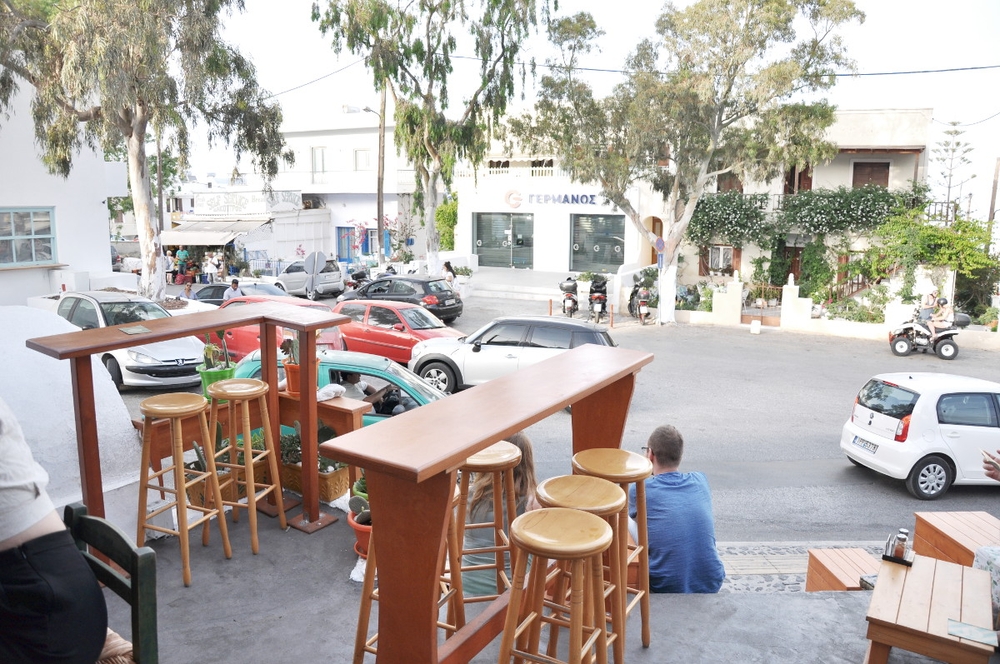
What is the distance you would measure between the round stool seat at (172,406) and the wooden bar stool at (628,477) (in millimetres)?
2403

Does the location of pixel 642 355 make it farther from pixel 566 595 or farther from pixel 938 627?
pixel 938 627

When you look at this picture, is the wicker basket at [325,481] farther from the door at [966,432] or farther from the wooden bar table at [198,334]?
the door at [966,432]

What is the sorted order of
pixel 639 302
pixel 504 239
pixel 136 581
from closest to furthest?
pixel 136 581 → pixel 639 302 → pixel 504 239

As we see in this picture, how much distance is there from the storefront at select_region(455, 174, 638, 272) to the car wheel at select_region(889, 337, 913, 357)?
14.2 meters

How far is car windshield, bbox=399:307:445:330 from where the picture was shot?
1553 cm

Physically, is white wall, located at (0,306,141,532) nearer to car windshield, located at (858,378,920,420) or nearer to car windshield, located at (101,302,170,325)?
car windshield, located at (858,378,920,420)

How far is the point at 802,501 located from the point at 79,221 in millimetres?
21662

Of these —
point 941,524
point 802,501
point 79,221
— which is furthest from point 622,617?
point 79,221

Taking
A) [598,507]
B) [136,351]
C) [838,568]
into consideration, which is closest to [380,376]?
[838,568]

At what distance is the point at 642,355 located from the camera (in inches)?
193

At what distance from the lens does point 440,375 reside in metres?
13.7

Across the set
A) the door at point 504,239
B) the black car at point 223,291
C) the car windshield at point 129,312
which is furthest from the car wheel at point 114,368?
the door at point 504,239

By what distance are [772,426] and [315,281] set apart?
18.5 meters

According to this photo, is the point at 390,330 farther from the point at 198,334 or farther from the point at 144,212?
the point at 198,334
